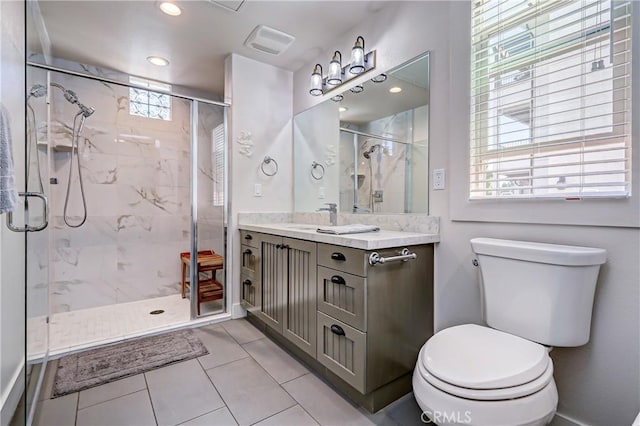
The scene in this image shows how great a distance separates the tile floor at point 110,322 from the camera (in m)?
2.11

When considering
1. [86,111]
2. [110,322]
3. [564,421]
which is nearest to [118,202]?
[86,111]

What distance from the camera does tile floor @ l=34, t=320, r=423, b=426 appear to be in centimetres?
142

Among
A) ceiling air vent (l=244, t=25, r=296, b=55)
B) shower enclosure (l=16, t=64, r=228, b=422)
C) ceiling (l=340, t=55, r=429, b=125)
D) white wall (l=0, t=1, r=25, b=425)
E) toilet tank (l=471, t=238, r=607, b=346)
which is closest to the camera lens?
toilet tank (l=471, t=238, r=607, b=346)

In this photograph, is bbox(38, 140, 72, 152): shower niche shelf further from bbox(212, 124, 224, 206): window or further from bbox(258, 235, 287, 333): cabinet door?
bbox(258, 235, 287, 333): cabinet door

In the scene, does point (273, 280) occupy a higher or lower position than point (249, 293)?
higher

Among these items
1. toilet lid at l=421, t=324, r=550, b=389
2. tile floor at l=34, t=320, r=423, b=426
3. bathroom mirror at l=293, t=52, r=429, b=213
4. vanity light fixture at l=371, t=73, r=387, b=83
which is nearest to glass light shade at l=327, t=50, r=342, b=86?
bathroom mirror at l=293, t=52, r=429, b=213

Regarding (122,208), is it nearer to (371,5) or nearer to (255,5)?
(255,5)

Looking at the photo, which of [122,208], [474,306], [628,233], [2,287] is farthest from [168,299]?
[628,233]

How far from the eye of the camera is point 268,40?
2.43 meters

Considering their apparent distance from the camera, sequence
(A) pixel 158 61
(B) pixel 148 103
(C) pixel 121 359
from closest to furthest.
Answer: (C) pixel 121 359 < (A) pixel 158 61 < (B) pixel 148 103

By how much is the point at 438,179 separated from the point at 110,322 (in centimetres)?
286

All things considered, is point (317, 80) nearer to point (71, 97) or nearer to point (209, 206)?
point (209, 206)

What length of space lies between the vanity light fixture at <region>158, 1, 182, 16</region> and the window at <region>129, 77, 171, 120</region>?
43.4 inches

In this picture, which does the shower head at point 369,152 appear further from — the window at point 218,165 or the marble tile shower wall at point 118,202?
the marble tile shower wall at point 118,202
